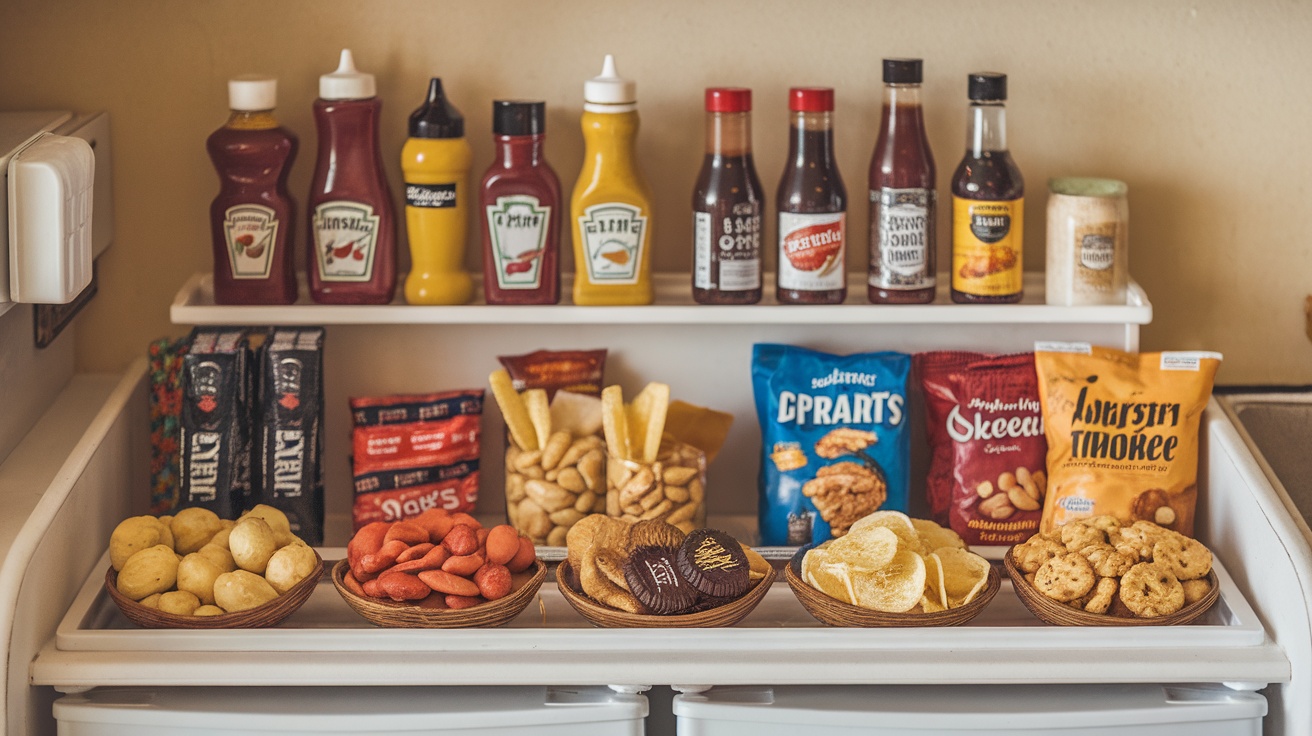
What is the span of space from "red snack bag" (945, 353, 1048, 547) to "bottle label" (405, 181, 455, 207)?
2.31 ft

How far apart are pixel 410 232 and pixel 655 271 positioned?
1.12 feet

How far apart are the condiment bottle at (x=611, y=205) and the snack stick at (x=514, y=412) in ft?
0.47

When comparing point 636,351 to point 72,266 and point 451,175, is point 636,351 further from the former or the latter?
point 72,266

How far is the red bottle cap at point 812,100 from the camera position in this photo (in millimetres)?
1669

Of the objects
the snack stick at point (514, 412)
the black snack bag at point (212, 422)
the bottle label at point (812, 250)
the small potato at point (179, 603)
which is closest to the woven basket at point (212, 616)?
the small potato at point (179, 603)

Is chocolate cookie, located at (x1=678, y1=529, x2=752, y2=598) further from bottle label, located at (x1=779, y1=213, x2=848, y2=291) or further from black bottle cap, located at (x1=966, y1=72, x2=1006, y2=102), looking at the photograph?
black bottle cap, located at (x1=966, y1=72, x2=1006, y2=102)

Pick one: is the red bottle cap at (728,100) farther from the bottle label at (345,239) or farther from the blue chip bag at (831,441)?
the bottle label at (345,239)

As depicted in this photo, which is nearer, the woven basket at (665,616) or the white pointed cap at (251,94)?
the woven basket at (665,616)

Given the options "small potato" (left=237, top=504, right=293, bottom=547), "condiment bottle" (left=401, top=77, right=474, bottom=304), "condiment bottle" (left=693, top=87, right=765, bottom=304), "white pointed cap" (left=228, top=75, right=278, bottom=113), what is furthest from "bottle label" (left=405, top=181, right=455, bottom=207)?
"small potato" (left=237, top=504, right=293, bottom=547)

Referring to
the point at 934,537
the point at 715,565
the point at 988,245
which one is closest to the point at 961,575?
the point at 934,537

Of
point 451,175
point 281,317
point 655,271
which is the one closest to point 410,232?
point 451,175

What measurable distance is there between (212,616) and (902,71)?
102 cm

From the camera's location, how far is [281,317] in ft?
5.69

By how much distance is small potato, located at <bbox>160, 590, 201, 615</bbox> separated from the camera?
1462 millimetres
